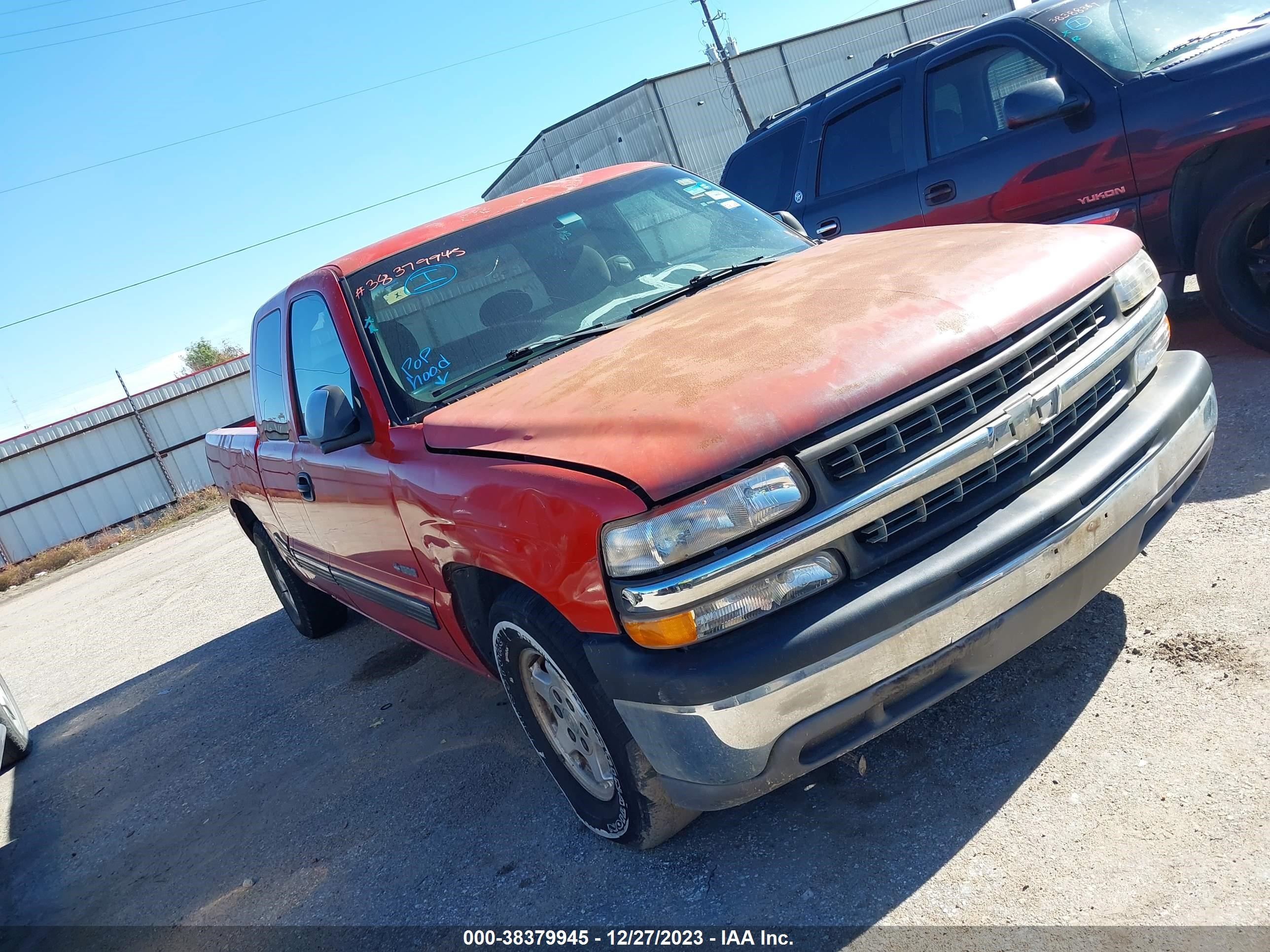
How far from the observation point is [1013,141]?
520 cm

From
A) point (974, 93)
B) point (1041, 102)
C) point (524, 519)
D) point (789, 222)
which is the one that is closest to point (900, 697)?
point (524, 519)

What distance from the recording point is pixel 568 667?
2469mm

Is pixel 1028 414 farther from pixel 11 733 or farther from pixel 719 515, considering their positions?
pixel 11 733

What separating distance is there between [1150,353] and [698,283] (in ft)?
4.74

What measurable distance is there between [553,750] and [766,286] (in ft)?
5.21

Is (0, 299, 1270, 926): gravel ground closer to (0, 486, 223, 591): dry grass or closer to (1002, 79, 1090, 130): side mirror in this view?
(1002, 79, 1090, 130): side mirror

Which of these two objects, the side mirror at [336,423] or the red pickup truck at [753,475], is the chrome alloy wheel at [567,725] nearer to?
the red pickup truck at [753,475]

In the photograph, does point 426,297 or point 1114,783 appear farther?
point 426,297

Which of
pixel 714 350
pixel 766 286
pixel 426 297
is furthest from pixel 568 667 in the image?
pixel 426 297

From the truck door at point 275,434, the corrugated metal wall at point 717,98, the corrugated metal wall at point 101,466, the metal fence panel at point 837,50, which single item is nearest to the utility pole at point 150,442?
the corrugated metal wall at point 101,466

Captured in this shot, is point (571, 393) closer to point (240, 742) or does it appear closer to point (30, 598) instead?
point (240, 742)

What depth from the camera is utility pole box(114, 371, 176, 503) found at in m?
21.8

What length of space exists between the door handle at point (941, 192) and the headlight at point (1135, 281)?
8.63 ft

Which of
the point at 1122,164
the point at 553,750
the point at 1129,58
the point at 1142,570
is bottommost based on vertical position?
the point at 1142,570
